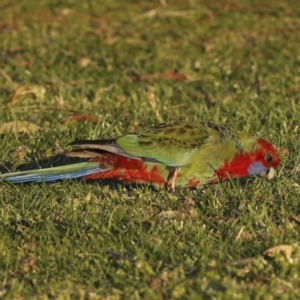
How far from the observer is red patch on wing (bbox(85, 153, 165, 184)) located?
4.78 meters

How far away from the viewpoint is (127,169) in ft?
15.7

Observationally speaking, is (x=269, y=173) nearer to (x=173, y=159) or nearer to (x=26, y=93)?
(x=173, y=159)

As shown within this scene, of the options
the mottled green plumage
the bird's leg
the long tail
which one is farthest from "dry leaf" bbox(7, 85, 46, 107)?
the bird's leg

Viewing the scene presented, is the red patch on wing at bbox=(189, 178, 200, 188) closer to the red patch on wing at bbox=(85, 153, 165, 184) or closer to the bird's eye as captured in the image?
the red patch on wing at bbox=(85, 153, 165, 184)

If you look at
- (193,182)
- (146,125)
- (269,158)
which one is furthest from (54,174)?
(146,125)

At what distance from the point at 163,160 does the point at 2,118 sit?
2.10 meters

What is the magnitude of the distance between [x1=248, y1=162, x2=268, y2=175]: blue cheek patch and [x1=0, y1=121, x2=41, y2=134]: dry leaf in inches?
71.2

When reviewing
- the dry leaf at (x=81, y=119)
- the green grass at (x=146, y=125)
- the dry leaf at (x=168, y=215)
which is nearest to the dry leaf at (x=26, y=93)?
the green grass at (x=146, y=125)

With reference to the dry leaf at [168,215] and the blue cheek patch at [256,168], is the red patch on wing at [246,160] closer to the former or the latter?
the blue cheek patch at [256,168]

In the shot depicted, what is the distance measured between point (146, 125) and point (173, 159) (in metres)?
1.57

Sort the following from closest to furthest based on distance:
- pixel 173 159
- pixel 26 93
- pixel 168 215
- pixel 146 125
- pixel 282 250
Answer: pixel 282 250
pixel 168 215
pixel 173 159
pixel 146 125
pixel 26 93

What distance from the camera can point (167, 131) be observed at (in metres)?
4.82

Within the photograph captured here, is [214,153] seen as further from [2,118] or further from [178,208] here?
[2,118]

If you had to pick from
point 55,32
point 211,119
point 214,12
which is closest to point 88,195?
point 211,119
